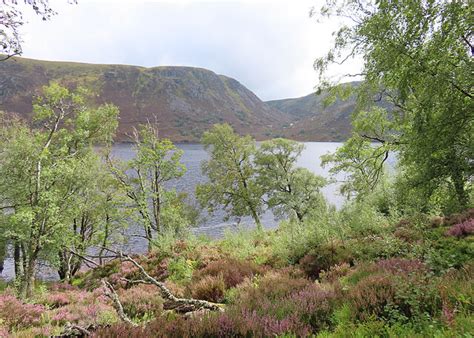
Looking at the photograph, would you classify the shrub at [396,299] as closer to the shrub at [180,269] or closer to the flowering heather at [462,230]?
the flowering heather at [462,230]

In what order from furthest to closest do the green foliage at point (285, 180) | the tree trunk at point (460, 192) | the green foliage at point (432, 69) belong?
the green foliage at point (285, 180)
the tree trunk at point (460, 192)
the green foliage at point (432, 69)

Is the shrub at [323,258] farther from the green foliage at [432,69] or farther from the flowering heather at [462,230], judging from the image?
the green foliage at [432,69]

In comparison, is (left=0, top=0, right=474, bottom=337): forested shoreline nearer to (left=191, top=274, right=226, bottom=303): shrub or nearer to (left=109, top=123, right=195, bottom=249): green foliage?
(left=191, top=274, right=226, bottom=303): shrub

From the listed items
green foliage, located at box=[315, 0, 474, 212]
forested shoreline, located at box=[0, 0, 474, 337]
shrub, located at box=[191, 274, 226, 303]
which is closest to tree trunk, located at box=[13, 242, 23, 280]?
forested shoreline, located at box=[0, 0, 474, 337]

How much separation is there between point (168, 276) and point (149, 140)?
1562 cm

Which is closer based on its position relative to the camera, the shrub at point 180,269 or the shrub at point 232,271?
the shrub at point 232,271

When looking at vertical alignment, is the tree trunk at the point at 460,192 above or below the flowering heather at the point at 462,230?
above

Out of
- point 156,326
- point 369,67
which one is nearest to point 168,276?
point 156,326

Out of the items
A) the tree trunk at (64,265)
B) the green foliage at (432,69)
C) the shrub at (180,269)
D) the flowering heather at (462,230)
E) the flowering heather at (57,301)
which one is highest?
the green foliage at (432,69)

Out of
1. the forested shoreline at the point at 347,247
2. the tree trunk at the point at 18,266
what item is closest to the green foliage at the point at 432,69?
the forested shoreline at the point at 347,247

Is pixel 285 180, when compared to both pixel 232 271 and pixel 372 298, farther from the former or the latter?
pixel 372 298

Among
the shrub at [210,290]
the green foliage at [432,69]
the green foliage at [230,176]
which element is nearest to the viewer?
the green foliage at [432,69]

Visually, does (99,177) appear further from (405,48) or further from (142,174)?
(405,48)

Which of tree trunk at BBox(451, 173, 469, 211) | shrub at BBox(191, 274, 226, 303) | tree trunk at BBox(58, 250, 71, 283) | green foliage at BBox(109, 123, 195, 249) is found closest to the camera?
shrub at BBox(191, 274, 226, 303)
